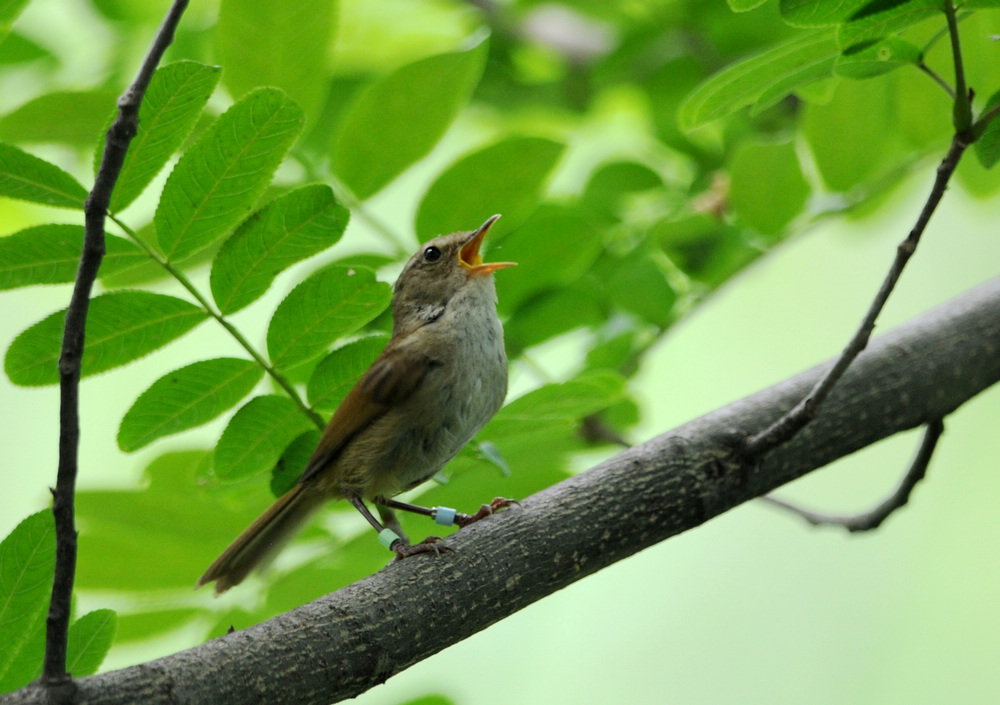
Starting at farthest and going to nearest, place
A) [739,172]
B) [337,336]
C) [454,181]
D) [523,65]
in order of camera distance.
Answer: [523,65], [739,172], [454,181], [337,336]

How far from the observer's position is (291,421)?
9.24 ft

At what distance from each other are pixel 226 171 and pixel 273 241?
23 cm

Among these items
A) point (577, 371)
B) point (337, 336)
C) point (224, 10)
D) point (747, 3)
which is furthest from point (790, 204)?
point (224, 10)

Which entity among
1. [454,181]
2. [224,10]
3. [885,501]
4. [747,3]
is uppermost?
[224,10]

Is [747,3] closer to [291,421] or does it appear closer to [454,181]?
[454,181]

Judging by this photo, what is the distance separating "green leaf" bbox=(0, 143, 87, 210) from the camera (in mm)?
2221

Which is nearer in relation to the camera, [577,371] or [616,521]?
[616,521]

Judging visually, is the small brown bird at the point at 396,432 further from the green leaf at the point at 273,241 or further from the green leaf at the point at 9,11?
the green leaf at the point at 9,11

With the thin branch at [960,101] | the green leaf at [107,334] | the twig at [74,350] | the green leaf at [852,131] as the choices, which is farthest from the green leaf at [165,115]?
the green leaf at [852,131]

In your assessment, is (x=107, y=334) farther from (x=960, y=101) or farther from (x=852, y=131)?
(x=852, y=131)

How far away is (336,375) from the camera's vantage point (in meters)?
2.89

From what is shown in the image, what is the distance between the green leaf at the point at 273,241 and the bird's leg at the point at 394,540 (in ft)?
2.48

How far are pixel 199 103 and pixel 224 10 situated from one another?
648 millimetres

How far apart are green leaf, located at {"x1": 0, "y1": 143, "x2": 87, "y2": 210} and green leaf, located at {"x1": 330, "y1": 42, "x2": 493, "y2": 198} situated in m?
0.89
